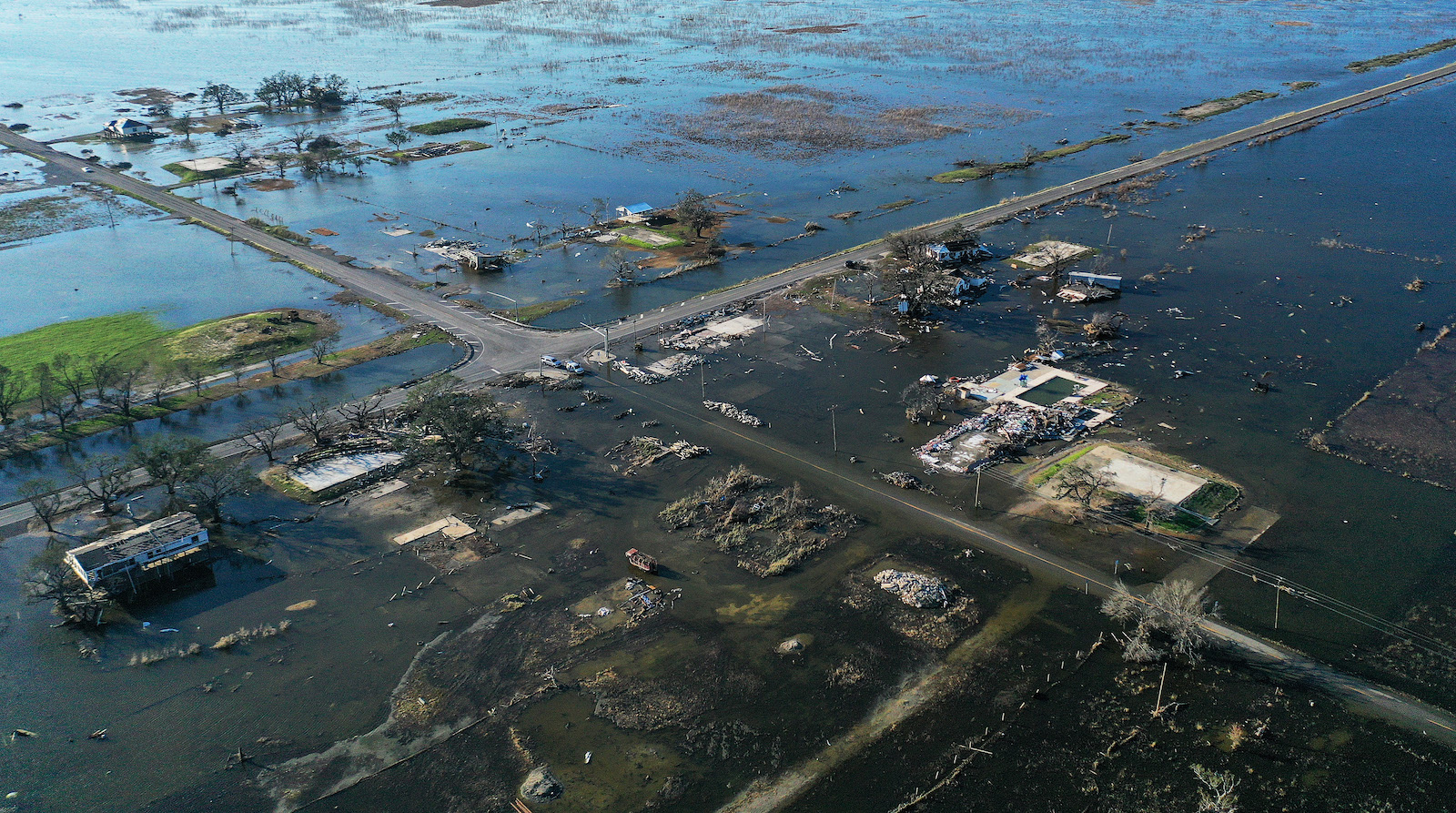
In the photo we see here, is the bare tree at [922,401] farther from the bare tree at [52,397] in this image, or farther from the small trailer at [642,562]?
the bare tree at [52,397]

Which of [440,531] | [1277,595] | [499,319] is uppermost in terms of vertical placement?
[499,319]

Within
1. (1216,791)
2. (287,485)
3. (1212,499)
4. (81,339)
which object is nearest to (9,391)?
(81,339)

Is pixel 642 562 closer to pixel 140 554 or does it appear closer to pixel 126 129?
pixel 140 554

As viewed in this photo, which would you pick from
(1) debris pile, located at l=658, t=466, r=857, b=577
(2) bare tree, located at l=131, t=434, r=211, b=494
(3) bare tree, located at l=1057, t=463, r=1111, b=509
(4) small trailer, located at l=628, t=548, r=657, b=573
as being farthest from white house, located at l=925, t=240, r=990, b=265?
(2) bare tree, located at l=131, t=434, r=211, b=494

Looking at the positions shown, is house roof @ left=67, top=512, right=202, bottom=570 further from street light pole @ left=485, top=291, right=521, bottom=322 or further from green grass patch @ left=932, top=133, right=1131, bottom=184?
green grass patch @ left=932, top=133, right=1131, bottom=184

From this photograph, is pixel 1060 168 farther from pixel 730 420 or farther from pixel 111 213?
pixel 111 213

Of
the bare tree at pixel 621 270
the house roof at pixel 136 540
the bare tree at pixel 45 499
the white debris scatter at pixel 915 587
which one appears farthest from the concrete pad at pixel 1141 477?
the bare tree at pixel 45 499
